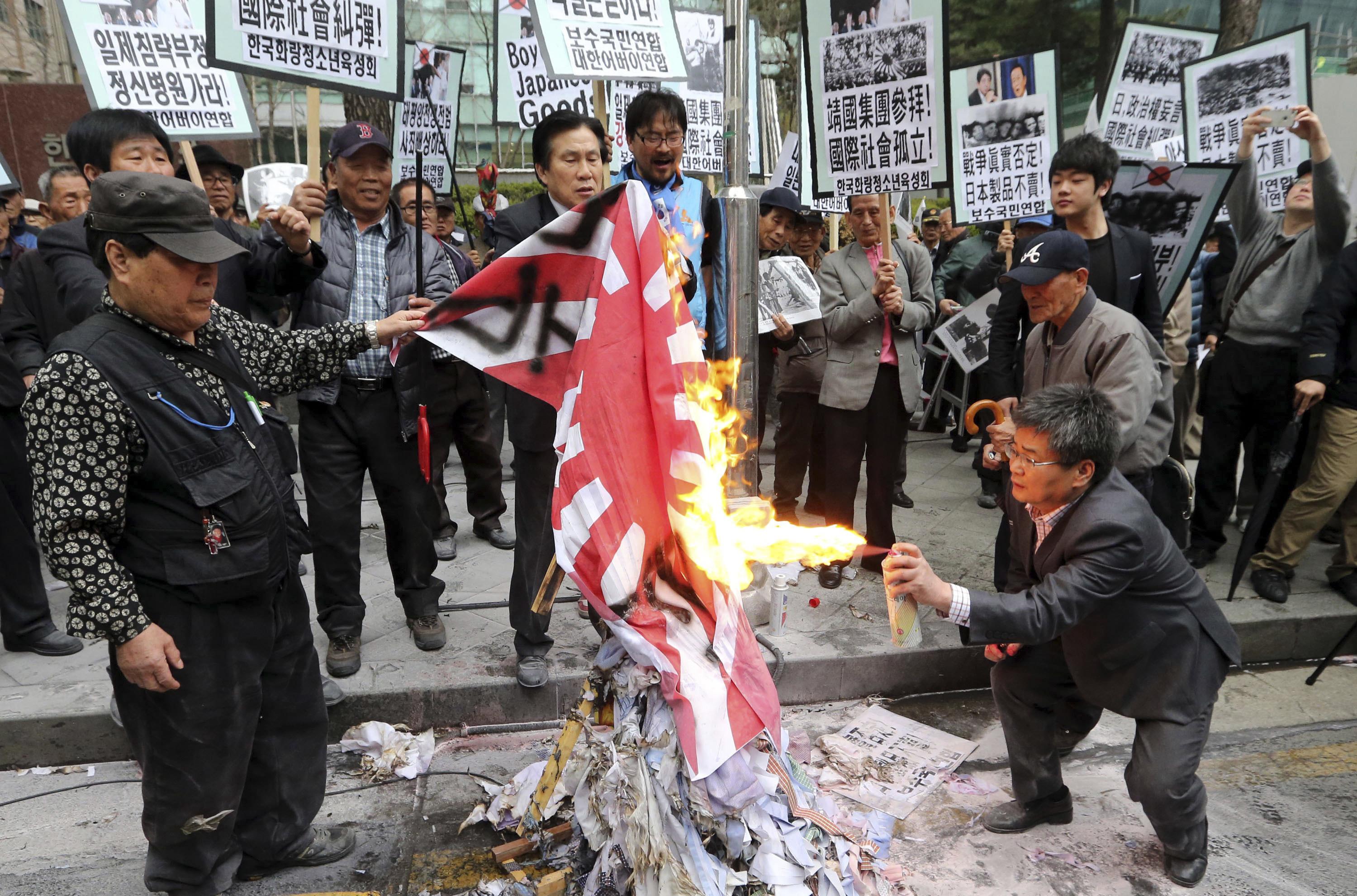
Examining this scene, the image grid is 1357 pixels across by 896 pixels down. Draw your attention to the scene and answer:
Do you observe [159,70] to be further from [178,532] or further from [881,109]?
[881,109]

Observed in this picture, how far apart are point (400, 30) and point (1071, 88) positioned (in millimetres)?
22550

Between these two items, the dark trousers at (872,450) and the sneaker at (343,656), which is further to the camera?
the dark trousers at (872,450)

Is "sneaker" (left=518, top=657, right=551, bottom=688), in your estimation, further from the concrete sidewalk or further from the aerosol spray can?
the aerosol spray can

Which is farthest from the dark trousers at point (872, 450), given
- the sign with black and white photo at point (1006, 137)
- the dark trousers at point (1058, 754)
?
the dark trousers at point (1058, 754)

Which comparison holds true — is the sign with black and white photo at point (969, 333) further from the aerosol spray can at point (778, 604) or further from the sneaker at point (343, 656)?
the sneaker at point (343, 656)

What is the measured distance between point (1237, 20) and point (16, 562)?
1279 centimetres

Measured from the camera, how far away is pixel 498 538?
587 centimetres

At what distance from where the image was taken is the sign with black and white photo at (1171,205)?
4.87 m

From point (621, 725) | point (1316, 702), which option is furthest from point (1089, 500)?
point (1316, 702)

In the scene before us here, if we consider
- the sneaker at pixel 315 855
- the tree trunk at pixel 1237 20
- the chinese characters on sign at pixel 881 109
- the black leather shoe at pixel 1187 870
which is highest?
the tree trunk at pixel 1237 20

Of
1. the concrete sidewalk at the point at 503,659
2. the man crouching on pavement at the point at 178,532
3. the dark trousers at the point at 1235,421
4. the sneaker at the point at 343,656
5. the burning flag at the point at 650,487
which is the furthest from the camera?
the dark trousers at the point at 1235,421

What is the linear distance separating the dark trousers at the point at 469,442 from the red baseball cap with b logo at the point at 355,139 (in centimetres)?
191

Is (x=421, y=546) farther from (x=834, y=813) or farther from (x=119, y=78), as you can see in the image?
(x=119, y=78)

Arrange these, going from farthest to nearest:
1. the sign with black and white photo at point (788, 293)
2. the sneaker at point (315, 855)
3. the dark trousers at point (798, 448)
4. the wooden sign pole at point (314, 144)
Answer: the dark trousers at point (798, 448), the sign with black and white photo at point (788, 293), the wooden sign pole at point (314, 144), the sneaker at point (315, 855)
